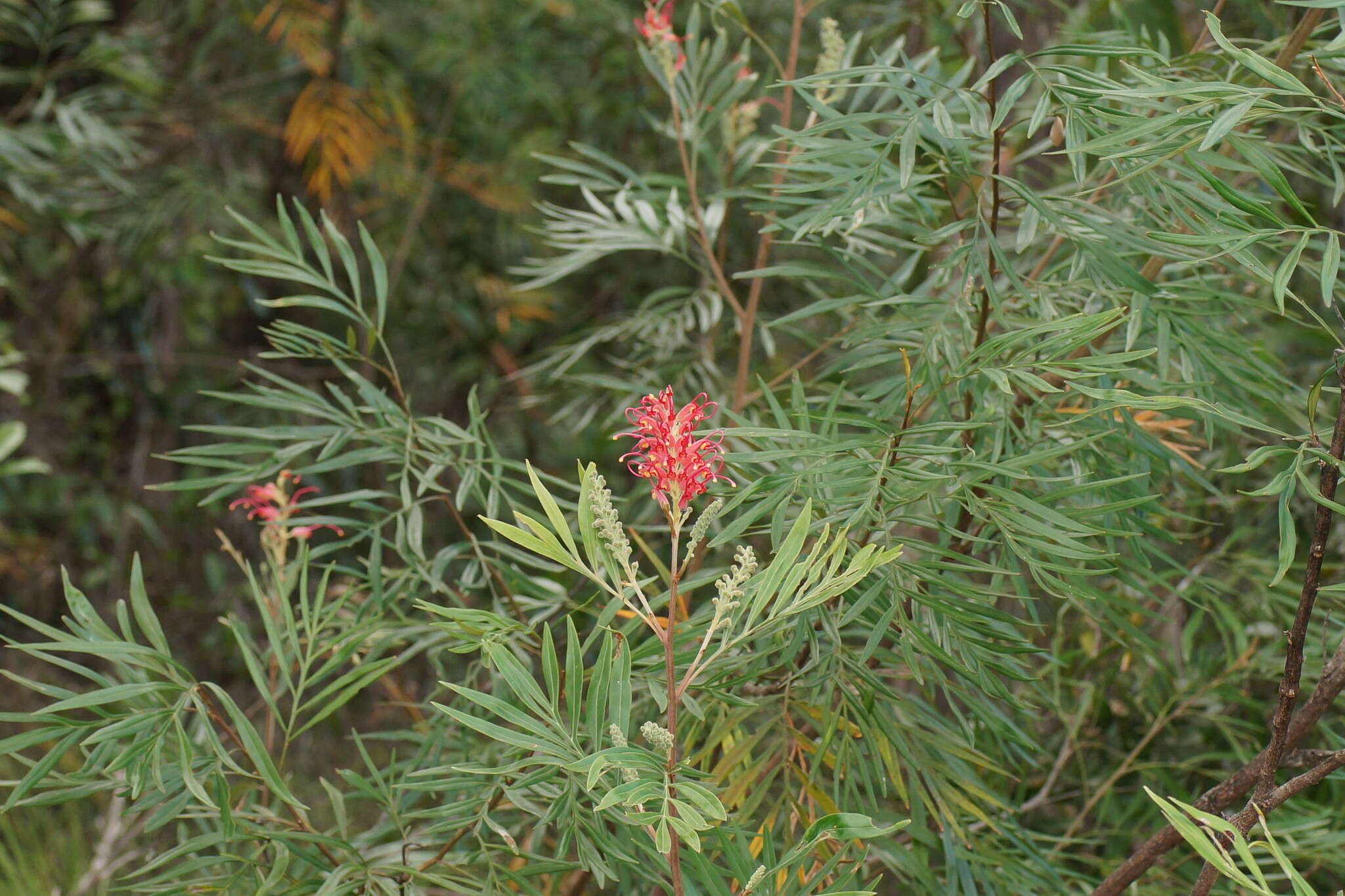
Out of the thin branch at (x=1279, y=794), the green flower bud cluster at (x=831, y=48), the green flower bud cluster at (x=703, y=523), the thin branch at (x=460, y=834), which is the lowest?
the thin branch at (x=460, y=834)

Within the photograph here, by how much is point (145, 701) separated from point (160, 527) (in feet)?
5.49

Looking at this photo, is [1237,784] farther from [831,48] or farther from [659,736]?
[831,48]

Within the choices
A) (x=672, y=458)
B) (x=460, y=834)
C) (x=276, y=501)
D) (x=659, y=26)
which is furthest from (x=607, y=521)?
(x=659, y=26)

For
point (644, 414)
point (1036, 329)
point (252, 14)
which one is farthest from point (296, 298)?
point (252, 14)

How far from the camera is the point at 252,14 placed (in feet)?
5.65

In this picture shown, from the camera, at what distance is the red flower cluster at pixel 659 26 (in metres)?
0.59

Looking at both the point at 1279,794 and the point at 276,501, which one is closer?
the point at 1279,794

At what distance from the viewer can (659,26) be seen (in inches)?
23.6

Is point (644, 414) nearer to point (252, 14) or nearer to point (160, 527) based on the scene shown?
point (252, 14)

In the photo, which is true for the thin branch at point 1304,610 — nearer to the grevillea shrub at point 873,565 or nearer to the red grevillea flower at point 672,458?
the grevillea shrub at point 873,565

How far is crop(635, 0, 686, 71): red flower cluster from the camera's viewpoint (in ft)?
1.95

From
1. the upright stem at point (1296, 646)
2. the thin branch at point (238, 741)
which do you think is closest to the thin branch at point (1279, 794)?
the upright stem at point (1296, 646)

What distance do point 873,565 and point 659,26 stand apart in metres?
0.40

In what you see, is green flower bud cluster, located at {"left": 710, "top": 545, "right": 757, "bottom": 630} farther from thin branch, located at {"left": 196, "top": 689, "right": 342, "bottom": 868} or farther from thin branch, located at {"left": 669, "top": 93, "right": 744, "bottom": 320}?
thin branch, located at {"left": 669, "top": 93, "right": 744, "bottom": 320}
